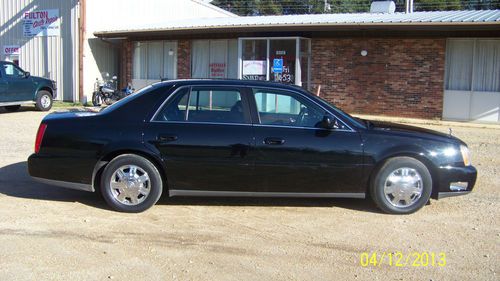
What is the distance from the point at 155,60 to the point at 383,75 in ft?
30.2

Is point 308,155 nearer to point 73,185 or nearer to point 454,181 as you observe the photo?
point 454,181

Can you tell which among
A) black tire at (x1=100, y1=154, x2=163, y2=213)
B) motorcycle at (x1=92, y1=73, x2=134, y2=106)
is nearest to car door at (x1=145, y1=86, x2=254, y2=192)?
black tire at (x1=100, y1=154, x2=163, y2=213)

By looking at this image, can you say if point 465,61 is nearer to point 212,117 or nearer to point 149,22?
point 212,117

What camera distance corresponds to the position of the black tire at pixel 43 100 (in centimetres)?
1872

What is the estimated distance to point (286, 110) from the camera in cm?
648

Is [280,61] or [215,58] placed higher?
[215,58]

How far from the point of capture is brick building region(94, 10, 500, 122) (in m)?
16.4

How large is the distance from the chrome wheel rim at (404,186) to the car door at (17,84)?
14.7 meters

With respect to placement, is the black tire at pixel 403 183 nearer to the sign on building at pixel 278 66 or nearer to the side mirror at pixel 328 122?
the side mirror at pixel 328 122

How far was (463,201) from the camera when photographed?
7.07m

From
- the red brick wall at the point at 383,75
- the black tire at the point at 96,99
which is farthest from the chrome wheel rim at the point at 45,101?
the red brick wall at the point at 383,75

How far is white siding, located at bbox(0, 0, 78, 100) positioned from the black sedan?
1683 cm

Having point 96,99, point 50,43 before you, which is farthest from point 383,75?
point 50,43

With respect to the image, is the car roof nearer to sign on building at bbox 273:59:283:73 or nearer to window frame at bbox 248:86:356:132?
window frame at bbox 248:86:356:132
